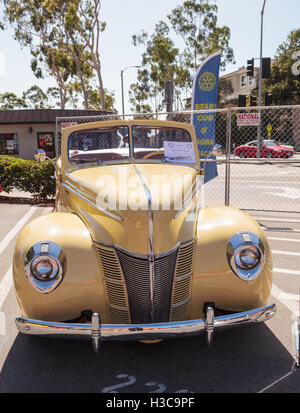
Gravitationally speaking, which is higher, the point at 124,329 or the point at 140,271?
the point at 140,271

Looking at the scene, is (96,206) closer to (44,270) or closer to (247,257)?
(44,270)

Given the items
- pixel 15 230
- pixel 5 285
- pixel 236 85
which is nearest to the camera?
pixel 5 285

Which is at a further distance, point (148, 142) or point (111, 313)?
point (148, 142)

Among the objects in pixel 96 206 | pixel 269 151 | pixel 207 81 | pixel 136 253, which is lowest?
pixel 136 253

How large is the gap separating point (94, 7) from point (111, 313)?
85.0ft

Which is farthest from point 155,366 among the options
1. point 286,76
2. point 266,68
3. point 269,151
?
point 286,76

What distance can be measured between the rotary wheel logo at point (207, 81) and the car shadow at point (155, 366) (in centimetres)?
862

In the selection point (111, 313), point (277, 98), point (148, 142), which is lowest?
point (111, 313)

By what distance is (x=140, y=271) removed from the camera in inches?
109

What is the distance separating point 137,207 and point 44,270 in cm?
79

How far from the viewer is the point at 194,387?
8.77 ft

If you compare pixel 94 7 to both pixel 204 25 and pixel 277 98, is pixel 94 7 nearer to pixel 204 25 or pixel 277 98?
pixel 204 25

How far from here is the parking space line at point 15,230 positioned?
633 cm
